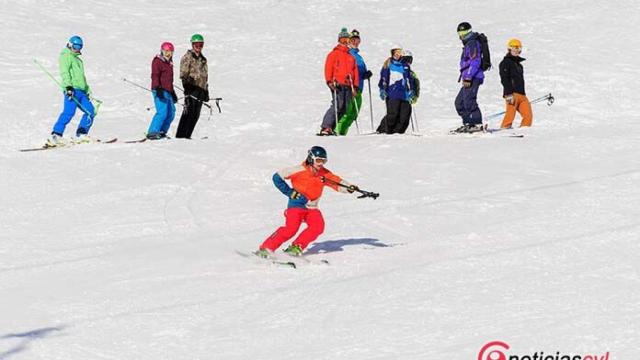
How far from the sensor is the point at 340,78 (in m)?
16.2

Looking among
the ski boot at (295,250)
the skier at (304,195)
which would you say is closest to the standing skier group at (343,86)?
the skier at (304,195)

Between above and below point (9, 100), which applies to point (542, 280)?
below

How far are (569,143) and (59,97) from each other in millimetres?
10026

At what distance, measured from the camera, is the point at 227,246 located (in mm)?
10594

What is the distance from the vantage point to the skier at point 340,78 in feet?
53.0

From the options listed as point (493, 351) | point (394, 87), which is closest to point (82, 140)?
point (394, 87)

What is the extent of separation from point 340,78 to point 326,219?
4914 mm

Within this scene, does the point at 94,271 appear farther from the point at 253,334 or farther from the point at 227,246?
the point at 253,334

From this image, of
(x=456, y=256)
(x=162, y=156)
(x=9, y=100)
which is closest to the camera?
(x=456, y=256)

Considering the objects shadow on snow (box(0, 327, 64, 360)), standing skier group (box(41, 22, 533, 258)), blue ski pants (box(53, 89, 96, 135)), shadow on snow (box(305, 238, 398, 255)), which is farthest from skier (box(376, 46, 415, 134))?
shadow on snow (box(0, 327, 64, 360))

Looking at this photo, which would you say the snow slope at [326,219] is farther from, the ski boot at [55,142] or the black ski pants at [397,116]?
the black ski pants at [397,116]

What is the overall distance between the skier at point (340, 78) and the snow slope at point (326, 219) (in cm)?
88

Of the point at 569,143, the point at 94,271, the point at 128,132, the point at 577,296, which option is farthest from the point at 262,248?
the point at 128,132

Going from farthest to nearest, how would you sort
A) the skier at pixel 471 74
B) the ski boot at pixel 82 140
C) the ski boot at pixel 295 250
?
1. the skier at pixel 471 74
2. the ski boot at pixel 82 140
3. the ski boot at pixel 295 250
